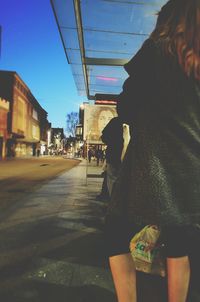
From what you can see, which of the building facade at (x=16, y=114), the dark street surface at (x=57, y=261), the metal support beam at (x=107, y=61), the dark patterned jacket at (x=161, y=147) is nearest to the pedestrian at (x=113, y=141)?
the dark street surface at (x=57, y=261)

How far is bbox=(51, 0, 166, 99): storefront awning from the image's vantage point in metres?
5.54

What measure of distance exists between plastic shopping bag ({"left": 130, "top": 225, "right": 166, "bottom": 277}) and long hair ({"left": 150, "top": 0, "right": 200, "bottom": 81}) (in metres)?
1.15

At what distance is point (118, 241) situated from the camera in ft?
5.61

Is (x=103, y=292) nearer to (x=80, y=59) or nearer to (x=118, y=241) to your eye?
(x=118, y=241)

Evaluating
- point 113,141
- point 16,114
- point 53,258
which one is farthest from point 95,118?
point 16,114

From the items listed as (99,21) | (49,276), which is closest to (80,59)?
(99,21)

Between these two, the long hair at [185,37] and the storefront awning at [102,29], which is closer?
the long hair at [185,37]

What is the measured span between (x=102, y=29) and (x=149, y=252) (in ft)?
16.8

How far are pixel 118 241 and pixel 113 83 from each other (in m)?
9.12

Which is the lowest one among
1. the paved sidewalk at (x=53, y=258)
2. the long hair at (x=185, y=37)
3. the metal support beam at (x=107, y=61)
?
the paved sidewalk at (x=53, y=258)

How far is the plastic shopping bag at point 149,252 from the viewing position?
2348 millimetres

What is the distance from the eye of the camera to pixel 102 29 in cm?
659

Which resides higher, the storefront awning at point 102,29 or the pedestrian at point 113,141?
the storefront awning at point 102,29

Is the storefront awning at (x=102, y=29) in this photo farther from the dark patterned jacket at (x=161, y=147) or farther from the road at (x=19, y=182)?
the dark patterned jacket at (x=161, y=147)
